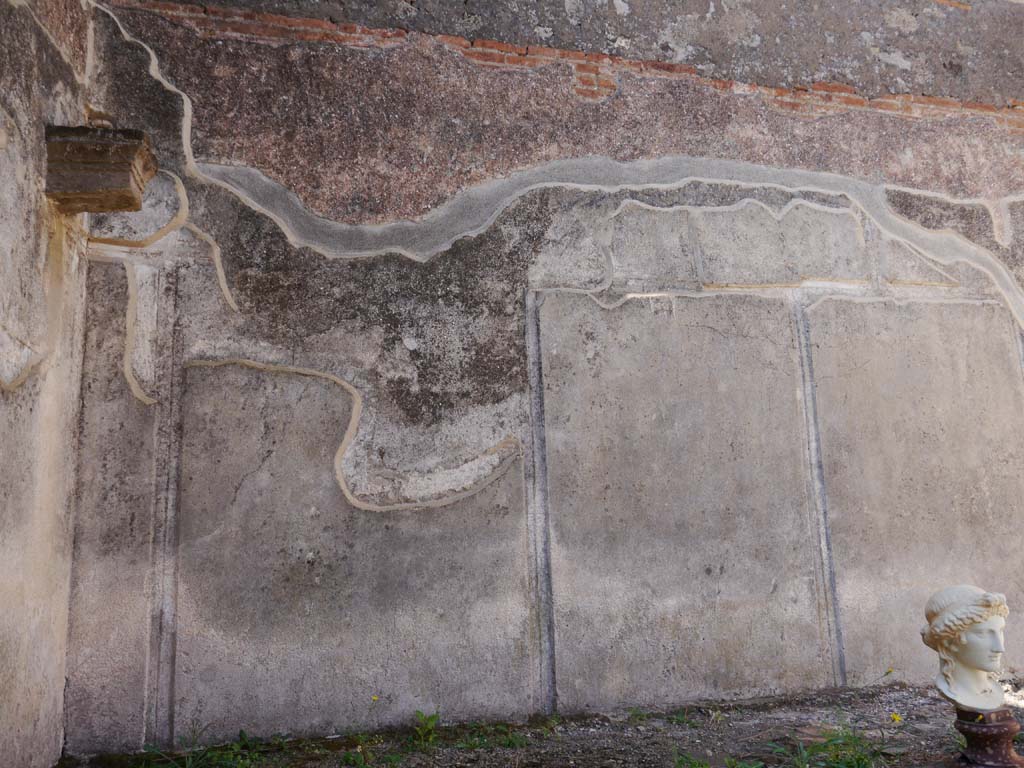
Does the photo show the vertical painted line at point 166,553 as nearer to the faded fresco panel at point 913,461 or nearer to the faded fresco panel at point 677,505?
the faded fresco panel at point 677,505

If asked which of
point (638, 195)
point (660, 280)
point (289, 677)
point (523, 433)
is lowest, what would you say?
point (289, 677)

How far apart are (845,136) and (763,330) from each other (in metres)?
1.07

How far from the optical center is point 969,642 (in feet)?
7.74

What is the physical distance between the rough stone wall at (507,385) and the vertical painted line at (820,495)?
0.02 meters

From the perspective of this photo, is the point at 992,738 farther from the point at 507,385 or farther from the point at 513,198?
the point at 513,198

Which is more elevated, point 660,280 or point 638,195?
point 638,195

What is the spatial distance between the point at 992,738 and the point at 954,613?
0.34 meters

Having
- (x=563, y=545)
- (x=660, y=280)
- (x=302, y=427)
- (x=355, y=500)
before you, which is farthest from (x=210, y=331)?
(x=660, y=280)

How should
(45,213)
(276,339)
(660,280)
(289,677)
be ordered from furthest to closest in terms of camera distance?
(660,280)
(276,339)
(289,677)
(45,213)

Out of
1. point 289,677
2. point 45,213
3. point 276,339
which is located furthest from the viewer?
point 276,339

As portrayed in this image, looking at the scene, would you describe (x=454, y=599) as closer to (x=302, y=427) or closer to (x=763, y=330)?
(x=302, y=427)

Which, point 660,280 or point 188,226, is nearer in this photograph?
point 188,226

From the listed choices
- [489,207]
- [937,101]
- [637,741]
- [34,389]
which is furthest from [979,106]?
[34,389]

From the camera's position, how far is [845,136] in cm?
381
